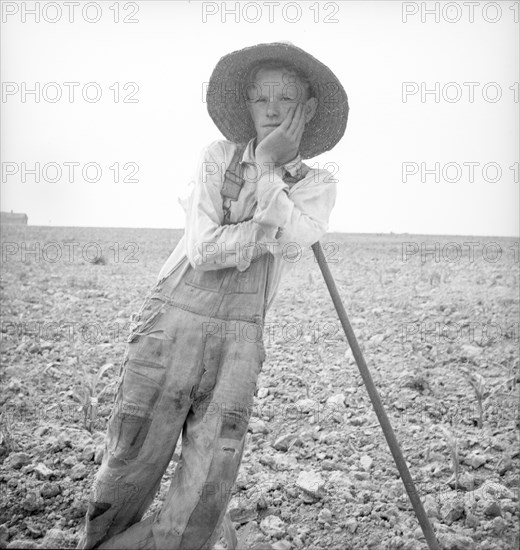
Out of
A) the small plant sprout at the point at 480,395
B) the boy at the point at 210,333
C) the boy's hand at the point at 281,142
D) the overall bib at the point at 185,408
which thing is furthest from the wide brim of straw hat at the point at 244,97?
the small plant sprout at the point at 480,395

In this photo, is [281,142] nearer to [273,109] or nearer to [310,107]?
[273,109]

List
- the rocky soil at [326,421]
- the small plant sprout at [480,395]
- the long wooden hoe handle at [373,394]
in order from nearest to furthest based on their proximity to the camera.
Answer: the long wooden hoe handle at [373,394], the rocky soil at [326,421], the small plant sprout at [480,395]

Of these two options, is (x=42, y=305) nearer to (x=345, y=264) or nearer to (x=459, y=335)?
(x=459, y=335)

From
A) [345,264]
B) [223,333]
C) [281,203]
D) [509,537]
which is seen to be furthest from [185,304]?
[345,264]

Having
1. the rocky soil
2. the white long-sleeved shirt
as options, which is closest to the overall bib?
the white long-sleeved shirt

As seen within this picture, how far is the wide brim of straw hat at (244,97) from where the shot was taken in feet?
7.49

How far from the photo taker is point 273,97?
2.28m

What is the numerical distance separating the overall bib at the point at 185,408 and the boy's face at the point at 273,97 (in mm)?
572

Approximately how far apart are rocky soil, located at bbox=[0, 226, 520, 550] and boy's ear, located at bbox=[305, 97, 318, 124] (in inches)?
23.7

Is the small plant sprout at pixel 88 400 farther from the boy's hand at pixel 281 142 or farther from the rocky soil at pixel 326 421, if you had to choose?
the boy's hand at pixel 281 142

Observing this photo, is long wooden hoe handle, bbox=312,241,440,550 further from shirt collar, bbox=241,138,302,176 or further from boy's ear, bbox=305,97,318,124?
boy's ear, bbox=305,97,318,124

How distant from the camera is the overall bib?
213cm

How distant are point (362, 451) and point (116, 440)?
2.35m

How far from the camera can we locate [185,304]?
2.20 m
